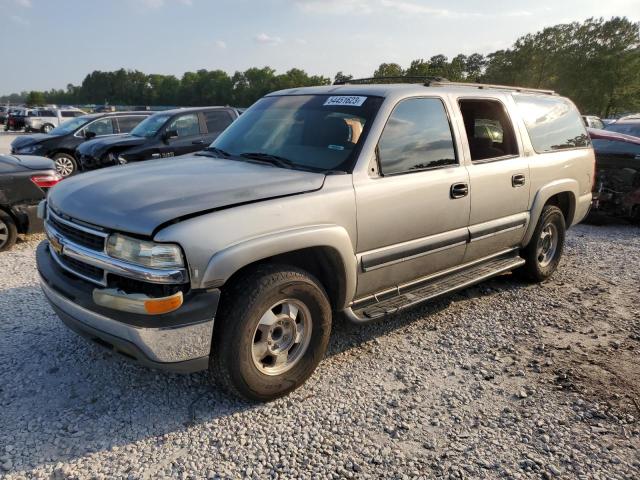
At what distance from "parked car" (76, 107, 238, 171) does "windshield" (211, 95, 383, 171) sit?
607 centimetres

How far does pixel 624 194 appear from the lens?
7.70 metres

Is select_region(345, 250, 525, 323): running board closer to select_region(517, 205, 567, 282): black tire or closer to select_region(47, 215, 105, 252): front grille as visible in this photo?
select_region(517, 205, 567, 282): black tire

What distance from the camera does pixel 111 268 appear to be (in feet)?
8.47

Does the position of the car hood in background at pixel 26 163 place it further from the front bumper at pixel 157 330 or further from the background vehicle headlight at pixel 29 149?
the background vehicle headlight at pixel 29 149

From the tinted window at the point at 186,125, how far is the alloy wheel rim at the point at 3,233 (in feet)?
15.4

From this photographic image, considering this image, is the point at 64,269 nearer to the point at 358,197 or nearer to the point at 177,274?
the point at 177,274

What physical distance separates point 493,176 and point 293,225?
2.13 metres

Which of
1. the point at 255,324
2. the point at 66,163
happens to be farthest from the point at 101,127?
the point at 255,324

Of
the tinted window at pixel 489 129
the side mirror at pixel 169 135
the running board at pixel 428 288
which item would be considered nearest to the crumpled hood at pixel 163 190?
the running board at pixel 428 288

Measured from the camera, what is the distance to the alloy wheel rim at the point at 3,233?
5.92 metres

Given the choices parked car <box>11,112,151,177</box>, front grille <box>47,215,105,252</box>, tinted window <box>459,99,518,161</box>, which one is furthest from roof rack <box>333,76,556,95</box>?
parked car <box>11,112,151,177</box>

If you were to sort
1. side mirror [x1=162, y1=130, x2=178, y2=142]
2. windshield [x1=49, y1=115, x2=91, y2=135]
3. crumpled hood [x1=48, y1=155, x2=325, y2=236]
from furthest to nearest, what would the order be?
windshield [x1=49, y1=115, x2=91, y2=135], side mirror [x1=162, y1=130, x2=178, y2=142], crumpled hood [x1=48, y1=155, x2=325, y2=236]

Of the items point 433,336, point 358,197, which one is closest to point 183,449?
point 358,197

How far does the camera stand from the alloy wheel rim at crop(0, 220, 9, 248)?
233 inches
